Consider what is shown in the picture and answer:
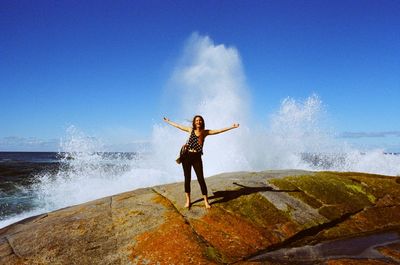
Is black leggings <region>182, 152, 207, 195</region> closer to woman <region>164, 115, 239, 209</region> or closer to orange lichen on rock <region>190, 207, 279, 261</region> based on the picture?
woman <region>164, 115, 239, 209</region>

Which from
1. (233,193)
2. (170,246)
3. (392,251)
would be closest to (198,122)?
(233,193)

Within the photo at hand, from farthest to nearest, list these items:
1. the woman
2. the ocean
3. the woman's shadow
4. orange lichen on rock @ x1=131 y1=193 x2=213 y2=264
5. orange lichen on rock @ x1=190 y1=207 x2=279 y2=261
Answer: the ocean
the woman's shadow
the woman
orange lichen on rock @ x1=190 y1=207 x2=279 y2=261
orange lichen on rock @ x1=131 y1=193 x2=213 y2=264

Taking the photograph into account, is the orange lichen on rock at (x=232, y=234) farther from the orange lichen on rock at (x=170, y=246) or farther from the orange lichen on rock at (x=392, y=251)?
the orange lichen on rock at (x=392, y=251)

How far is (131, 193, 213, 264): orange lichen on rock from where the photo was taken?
5238 mm

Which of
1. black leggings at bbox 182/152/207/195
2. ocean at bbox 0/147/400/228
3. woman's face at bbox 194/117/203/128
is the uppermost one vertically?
woman's face at bbox 194/117/203/128

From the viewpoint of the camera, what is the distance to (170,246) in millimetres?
5578

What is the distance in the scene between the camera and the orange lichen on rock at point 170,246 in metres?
5.24

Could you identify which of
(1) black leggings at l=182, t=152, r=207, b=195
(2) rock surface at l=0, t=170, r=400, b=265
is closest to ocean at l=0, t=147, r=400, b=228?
(2) rock surface at l=0, t=170, r=400, b=265

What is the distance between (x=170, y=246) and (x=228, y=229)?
4.59 feet

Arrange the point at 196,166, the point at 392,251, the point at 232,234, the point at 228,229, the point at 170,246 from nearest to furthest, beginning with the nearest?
the point at 170,246 → the point at 392,251 → the point at 232,234 → the point at 228,229 → the point at 196,166

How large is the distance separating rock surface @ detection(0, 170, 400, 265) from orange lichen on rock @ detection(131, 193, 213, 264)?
0.06 ft

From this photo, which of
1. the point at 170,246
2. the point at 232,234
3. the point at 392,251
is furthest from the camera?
the point at 232,234

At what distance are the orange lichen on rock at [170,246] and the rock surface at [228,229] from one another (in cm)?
2

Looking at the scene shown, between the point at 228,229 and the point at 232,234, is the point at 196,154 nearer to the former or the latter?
the point at 228,229
